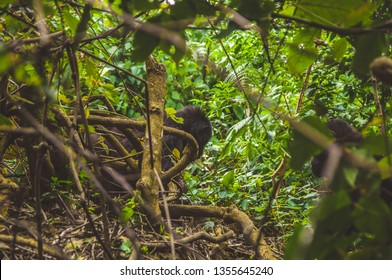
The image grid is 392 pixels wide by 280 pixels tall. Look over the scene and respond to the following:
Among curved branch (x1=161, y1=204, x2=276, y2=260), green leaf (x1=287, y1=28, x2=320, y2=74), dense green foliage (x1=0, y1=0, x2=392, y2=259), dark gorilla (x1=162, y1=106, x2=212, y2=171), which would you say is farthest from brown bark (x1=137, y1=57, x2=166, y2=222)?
dark gorilla (x1=162, y1=106, x2=212, y2=171)

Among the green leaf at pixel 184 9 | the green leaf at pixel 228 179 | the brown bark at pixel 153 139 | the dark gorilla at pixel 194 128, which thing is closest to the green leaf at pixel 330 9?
the green leaf at pixel 184 9

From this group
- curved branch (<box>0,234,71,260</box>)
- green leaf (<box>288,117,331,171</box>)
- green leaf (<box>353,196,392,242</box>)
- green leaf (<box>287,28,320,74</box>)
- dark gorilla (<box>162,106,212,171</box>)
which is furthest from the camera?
dark gorilla (<box>162,106,212,171</box>)

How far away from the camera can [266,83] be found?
2.28 metres

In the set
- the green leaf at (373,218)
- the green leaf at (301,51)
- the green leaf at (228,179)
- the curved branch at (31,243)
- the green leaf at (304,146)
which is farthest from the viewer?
the green leaf at (228,179)

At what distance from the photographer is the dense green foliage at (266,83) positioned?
100 centimetres

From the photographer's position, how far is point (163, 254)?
7.93 feet

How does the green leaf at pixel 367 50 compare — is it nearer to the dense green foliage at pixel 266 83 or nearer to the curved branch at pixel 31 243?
the dense green foliage at pixel 266 83

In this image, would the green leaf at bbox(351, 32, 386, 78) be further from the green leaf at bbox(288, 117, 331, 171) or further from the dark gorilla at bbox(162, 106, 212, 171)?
the dark gorilla at bbox(162, 106, 212, 171)

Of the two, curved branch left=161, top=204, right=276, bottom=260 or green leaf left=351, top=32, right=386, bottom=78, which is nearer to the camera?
green leaf left=351, top=32, right=386, bottom=78

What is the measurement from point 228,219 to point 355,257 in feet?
6.57

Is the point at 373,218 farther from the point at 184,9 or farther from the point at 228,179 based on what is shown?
the point at 228,179

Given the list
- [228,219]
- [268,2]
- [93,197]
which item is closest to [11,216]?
[93,197]

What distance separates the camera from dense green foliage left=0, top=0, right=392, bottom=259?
1.00m

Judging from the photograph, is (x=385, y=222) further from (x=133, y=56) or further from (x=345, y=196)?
(x=133, y=56)
